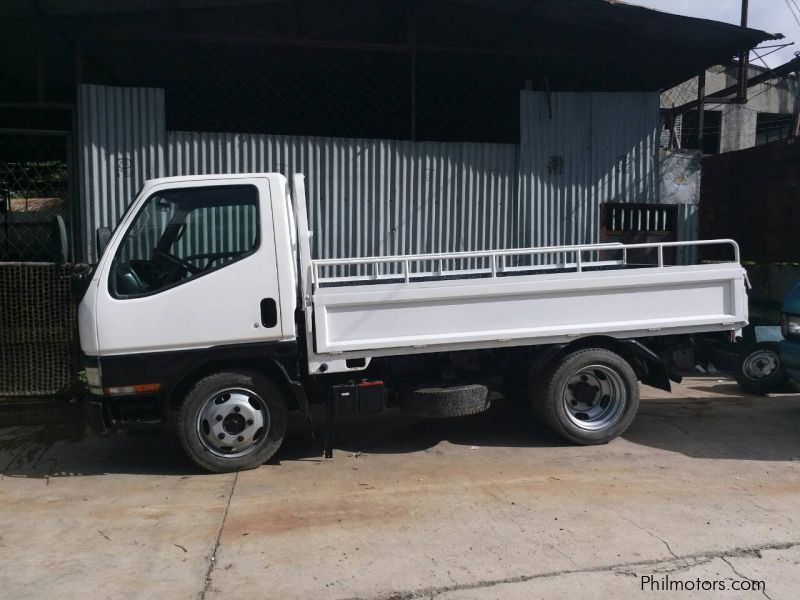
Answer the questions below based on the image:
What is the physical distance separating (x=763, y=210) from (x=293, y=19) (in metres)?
7.83

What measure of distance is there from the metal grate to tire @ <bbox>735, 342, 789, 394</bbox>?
749cm

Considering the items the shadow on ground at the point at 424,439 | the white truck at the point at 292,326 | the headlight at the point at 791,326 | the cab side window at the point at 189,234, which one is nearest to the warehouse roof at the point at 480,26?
the cab side window at the point at 189,234

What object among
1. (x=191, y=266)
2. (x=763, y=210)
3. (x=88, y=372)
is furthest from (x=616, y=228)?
(x=88, y=372)

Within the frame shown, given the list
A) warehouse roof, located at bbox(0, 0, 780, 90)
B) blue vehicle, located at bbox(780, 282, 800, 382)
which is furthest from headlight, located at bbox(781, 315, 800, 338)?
warehouse roof, located at bbox(0, 0, 780, 90)

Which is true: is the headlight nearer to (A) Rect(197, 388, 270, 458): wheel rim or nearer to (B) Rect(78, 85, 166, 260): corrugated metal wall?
(A) Rect(197, 388, 270, 458): wheel rim

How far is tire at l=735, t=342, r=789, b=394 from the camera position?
7.31 m

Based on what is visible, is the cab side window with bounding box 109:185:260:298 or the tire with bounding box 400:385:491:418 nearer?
the cab side window with bounding box 109:185:260:298

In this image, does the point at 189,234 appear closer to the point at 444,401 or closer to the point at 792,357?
the point at 444,401

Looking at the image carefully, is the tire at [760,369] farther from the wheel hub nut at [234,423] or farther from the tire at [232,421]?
the wheel hub nut at [234,423]

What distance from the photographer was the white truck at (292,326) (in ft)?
15.6

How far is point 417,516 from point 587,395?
208 cm

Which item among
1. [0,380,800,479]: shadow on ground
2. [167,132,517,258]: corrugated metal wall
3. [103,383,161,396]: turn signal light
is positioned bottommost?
[0,380,800,479]: shadow on ground

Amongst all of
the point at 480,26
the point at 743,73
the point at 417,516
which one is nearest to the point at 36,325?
the point at 417,516

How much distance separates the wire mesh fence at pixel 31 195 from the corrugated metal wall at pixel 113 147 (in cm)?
36
